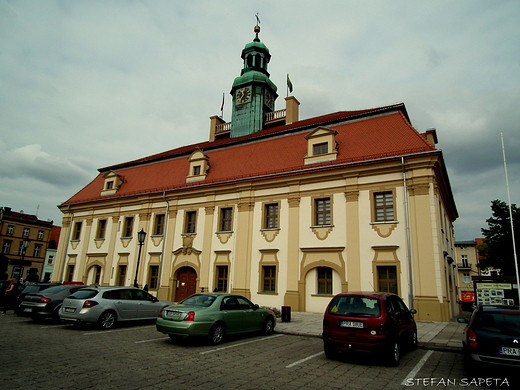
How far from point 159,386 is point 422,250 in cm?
1398

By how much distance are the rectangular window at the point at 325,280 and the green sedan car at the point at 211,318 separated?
25.0ft

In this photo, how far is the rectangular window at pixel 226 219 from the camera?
75.0ft

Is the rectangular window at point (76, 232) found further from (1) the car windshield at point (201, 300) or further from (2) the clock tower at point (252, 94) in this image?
(1) the car windshield at point (201, 300)

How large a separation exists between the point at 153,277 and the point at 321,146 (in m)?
14.9

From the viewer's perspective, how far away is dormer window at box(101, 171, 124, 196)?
1167 inches

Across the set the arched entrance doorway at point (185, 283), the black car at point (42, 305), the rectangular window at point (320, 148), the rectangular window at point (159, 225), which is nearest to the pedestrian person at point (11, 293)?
the black car at point (42, 305)

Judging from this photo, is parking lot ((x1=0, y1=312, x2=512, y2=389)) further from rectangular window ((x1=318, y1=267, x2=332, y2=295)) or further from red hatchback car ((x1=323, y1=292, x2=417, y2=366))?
rectangular window ((x1=318, y1=267, x2=332, y2=295))

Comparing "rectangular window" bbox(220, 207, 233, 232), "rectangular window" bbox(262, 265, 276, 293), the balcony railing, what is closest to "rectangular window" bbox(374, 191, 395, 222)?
"rectangular window" bbox(262, 265, 276, 293)

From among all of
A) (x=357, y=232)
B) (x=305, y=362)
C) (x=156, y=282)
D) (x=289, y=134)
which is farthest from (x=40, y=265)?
(x=305, y=362)

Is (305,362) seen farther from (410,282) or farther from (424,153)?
(424,153)

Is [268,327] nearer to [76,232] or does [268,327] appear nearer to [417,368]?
[417,368]

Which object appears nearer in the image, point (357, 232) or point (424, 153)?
point (424, 153)

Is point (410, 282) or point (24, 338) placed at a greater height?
point (410, 282)

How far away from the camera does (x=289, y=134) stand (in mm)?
23969
